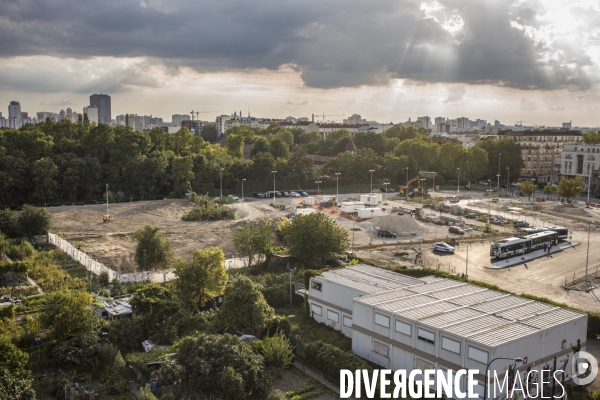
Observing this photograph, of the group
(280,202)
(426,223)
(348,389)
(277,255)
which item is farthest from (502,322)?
(280,202)

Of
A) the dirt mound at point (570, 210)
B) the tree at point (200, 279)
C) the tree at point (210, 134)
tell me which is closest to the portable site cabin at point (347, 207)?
the dirt mound at point (570, 210)

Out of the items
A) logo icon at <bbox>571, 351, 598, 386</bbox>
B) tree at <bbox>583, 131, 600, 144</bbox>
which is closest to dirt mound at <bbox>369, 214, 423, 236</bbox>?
logo icon at <bbox>571, 351, 598, 386</bbox>

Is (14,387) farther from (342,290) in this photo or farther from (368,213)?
(368,213)

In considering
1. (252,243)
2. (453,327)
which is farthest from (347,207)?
(453,327)

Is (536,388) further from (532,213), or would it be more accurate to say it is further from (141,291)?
(532,213)

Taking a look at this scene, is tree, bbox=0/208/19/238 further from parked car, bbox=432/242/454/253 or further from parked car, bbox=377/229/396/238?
parked car, bbox=432/242/454/253
